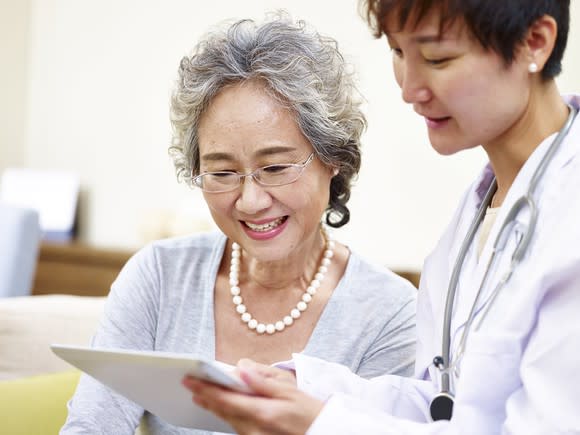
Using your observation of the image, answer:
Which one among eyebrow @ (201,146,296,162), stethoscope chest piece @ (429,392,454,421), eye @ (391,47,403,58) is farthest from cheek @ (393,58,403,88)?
eyebrow @ (201,146,296,162)

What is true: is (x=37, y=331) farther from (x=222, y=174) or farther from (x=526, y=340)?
(x=526, y=340)

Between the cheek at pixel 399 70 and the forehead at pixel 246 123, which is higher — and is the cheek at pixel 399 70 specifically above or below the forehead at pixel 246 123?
above

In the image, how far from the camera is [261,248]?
195 centimetres

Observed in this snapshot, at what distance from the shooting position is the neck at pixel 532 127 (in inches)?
51.6

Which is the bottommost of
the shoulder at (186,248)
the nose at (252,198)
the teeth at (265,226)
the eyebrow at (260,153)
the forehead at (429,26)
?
the shoulder at (186,248)

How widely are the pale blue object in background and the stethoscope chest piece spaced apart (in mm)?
2628

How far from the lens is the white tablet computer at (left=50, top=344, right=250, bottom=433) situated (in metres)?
1.27

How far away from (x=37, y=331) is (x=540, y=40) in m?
1.47

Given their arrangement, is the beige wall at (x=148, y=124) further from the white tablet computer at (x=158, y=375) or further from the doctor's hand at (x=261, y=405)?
the doctor's hand at (x=261, y=405)

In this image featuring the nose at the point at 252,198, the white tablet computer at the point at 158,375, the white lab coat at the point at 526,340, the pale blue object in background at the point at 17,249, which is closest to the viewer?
the white lab coat at the point at 526,340

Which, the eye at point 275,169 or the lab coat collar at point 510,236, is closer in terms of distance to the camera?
the lab coat collar at point 510,236

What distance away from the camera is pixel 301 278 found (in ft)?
6.98

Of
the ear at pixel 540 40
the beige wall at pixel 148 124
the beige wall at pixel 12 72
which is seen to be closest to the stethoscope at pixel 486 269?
the ear at pixel 540 40

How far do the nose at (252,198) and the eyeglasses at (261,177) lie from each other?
10 millimetres
